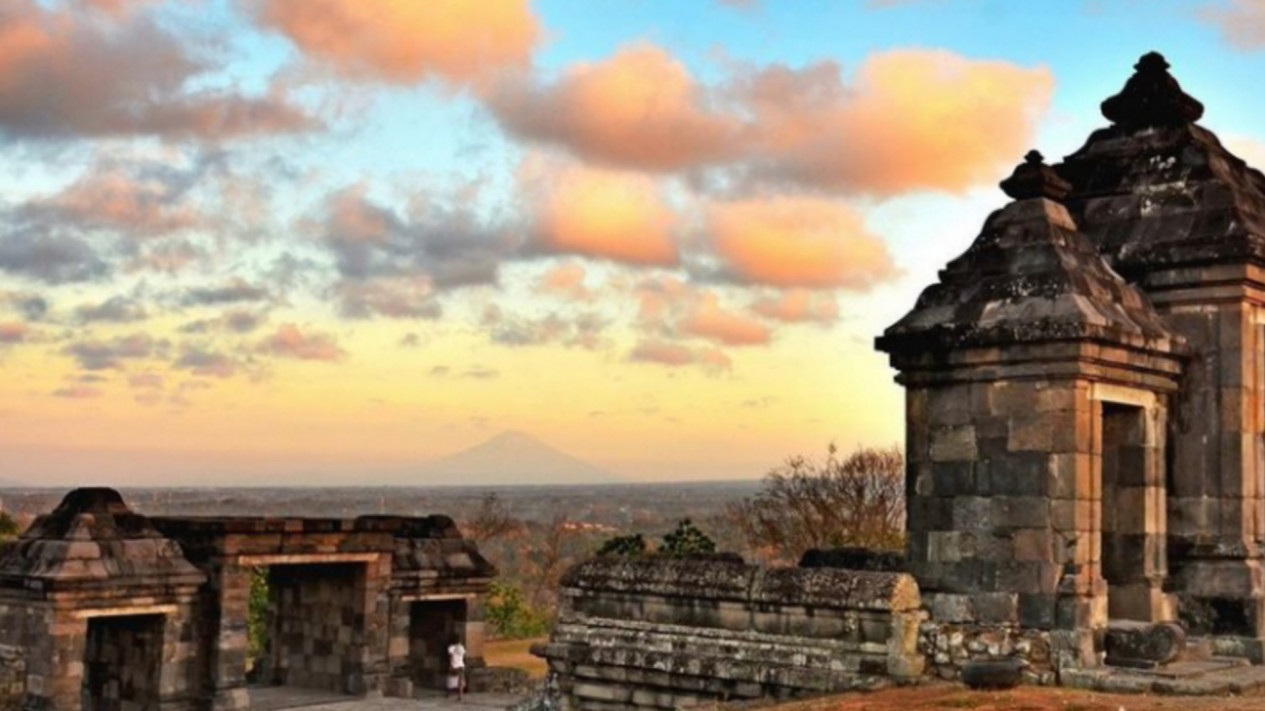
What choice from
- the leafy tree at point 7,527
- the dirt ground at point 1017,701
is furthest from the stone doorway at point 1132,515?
the leafy tree at point 7,527

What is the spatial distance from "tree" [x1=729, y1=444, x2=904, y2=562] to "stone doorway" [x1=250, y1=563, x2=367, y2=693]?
1605cm

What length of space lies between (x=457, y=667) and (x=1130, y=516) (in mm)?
20175

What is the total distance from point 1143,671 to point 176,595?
19.3 m

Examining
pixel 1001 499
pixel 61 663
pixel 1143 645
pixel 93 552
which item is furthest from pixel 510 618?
pixel 1143 645

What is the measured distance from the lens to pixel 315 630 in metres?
31.8

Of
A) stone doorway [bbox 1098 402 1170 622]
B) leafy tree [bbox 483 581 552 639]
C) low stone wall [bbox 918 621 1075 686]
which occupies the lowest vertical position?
A: leafy tree [bbox 483 581 552 639]

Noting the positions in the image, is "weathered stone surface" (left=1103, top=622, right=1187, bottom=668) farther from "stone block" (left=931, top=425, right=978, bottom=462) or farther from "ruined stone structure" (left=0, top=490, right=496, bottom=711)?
"ruined stone structure" (left=0, top=490, right=496, bottom=711)

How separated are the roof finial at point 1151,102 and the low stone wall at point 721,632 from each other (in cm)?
617

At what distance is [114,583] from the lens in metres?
25.7

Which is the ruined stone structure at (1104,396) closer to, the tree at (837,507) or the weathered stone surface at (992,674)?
the weathered stone surface at (992,674)

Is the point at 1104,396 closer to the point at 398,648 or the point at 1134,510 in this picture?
the point at 1134,510

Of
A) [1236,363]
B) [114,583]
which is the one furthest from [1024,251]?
[114,583]

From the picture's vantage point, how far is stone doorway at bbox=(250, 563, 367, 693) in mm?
30766

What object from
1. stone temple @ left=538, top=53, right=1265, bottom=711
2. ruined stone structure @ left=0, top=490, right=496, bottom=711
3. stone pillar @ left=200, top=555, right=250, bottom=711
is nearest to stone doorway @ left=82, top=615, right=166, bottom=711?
ruined stone structure @ left=0, top=490, right=496, bottom=711
